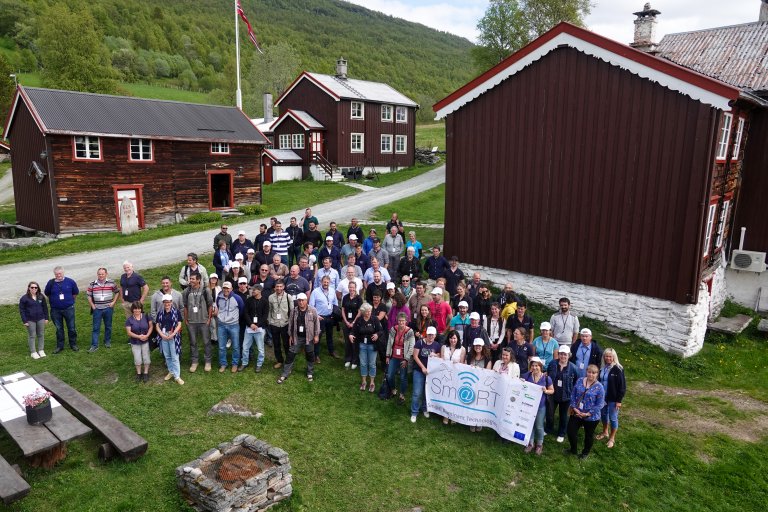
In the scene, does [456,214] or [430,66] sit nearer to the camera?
[456,214]

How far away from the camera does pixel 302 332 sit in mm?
11148

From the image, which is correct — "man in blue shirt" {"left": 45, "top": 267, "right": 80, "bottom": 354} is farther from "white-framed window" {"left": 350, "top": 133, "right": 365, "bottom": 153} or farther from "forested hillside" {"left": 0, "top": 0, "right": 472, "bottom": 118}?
"forested hillside" {"left": 0, "top": 0, "right": 472, "bottom": 118}

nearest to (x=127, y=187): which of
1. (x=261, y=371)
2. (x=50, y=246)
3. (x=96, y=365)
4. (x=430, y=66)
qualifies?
(x=50, y=246)

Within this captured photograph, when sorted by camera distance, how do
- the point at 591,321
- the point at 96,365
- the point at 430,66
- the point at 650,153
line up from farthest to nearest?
the point at 430,66
the point at 591,321
the point at 650,153
the point at 96,365

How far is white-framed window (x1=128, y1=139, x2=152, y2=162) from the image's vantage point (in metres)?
26.0

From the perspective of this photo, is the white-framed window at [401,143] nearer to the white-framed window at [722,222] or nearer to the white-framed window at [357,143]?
the white-framed window at [357,143]

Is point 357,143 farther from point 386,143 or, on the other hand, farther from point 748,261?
point 748,261

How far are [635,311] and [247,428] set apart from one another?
34.7 ft

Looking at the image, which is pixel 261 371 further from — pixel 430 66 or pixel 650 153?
pixel 430 66

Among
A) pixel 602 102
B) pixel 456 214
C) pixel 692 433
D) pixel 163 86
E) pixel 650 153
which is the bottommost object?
pixel 692 433

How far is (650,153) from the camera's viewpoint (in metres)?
13.6

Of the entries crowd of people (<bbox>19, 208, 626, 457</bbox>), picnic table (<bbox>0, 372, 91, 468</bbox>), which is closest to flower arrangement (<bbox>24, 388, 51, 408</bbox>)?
picnic table (<bbox>0, 372, 91, 468</bbox>)

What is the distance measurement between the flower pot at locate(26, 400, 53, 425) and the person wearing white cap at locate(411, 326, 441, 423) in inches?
238

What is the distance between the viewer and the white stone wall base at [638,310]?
13.7 metres
